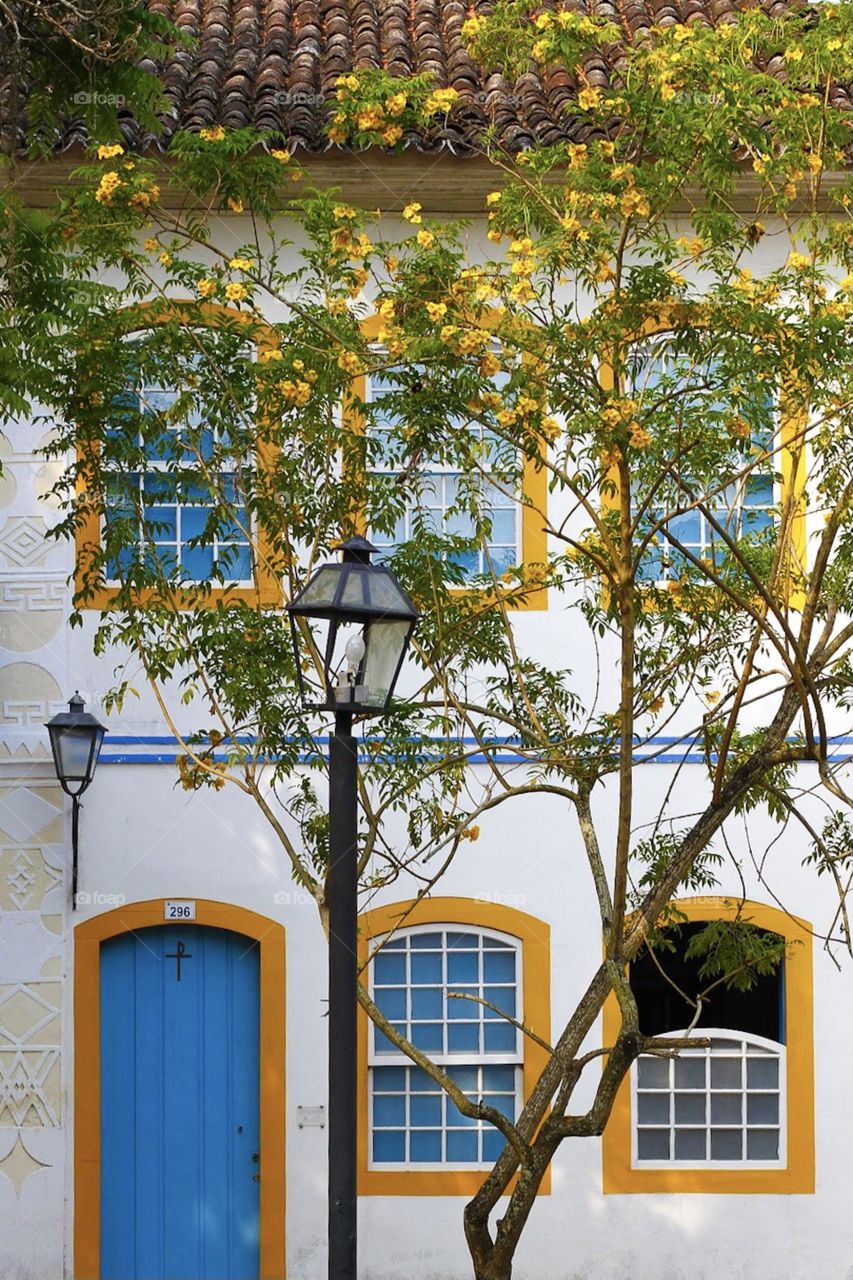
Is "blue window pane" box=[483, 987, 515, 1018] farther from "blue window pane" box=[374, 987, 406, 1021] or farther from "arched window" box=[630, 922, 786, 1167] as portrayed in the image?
"arched window" box=[630, 922, 786, 1167]

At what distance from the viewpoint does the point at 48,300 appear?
312 inches

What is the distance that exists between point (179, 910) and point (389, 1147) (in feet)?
6.35

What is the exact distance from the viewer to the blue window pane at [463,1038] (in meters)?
11.3

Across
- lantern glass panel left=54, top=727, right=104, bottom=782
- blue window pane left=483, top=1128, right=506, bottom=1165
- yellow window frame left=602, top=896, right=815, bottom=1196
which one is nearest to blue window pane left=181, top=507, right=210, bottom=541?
lantern glass panel left=54, top=727, right=104, bottom=782

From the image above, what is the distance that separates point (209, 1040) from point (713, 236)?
6.07 metres

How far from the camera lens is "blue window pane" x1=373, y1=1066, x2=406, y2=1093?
1128 cm

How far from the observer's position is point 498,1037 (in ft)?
37.0

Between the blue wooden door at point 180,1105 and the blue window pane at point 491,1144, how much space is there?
54.8 inches

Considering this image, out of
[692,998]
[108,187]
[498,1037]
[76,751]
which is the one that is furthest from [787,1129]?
→ [108,187]

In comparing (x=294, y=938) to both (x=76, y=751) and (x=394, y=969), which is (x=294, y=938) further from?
(x=76, y=751)

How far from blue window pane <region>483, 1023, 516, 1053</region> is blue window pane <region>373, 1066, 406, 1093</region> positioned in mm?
550

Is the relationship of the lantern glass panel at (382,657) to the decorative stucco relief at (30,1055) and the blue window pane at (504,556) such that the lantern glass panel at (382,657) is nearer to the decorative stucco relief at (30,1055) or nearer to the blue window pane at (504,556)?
the blue window pane at (504,556)

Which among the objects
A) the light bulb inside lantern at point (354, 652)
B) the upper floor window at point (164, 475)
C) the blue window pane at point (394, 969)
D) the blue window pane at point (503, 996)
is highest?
the upper floor window at point (164, 475)

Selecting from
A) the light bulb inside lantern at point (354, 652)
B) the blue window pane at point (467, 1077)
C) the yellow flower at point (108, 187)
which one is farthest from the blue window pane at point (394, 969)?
the yellow flower at point (108, 187)
